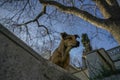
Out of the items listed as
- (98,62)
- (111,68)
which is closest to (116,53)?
(98,62)

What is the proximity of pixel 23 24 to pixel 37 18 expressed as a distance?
0.88m

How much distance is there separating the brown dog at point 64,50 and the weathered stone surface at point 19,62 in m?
1.95

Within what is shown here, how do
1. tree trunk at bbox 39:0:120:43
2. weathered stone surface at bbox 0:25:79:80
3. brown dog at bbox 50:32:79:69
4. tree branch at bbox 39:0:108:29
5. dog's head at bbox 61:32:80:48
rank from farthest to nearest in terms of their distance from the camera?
tree branch at bbox 39:0:108:29, tree trunk at bbox 39:0:120:43, dog's head at bbox 61:32:80:48, brown dog at bbox 50:32:79:69, weathered stone surface at bbox 0:25:79:80

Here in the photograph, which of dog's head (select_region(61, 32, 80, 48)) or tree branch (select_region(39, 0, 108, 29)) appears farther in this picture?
tree branch (select_region(39, 0, 108, 29))

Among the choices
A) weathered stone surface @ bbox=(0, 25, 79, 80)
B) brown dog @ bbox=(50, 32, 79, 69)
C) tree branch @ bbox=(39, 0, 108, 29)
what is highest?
weathered stone surface @ bbox=(0, 25, 79, 80)

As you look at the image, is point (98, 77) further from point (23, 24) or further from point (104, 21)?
point (23, 24)

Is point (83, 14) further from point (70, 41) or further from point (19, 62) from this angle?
point (19, 62)

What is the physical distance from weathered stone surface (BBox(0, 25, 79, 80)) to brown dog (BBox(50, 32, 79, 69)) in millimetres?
1949

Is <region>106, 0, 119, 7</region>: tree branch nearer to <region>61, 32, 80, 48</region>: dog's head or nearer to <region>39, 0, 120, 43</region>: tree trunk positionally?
<region>39, 0, 120, 43</region>: tree trunk

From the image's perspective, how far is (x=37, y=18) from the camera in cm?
1224

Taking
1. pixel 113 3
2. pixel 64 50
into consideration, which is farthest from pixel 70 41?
pixel 113 3

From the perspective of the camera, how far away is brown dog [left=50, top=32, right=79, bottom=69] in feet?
17.4

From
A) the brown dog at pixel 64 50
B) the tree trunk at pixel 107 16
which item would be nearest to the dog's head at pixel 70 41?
the brown dog at pixel 64 50

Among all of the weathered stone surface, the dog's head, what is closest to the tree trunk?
the dog's head
